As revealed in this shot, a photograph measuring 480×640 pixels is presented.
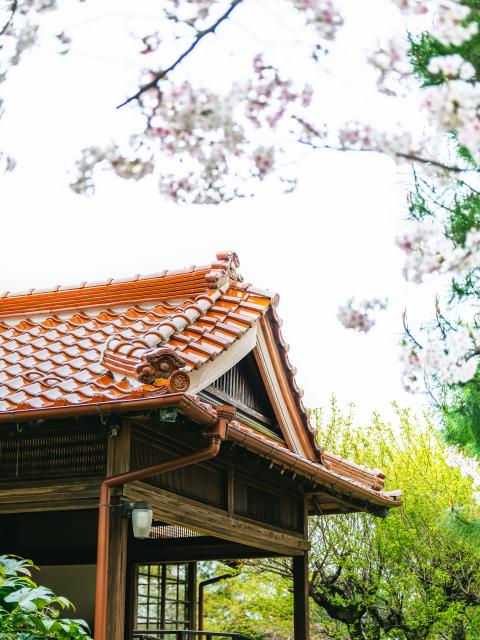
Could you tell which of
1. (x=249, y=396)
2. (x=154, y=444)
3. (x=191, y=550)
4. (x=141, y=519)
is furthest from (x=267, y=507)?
(x=141, y=519)

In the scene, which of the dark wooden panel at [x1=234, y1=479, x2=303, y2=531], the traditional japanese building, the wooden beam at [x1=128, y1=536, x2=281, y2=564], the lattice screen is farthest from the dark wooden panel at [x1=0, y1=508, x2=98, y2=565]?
the dark wooden panel at [x1=234, y1=479, x2=303, y2=531]

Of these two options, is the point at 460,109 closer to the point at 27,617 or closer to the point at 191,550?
the point at 27,617

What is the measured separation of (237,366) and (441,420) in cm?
286

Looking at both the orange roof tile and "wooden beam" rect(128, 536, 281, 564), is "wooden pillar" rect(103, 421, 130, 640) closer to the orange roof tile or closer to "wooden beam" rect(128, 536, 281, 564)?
the orange roof tile

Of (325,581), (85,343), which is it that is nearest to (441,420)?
(85,343)

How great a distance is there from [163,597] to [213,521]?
3537 millimetres

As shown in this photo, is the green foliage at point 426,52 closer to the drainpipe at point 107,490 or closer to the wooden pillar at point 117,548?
the drainpipe at point 107,490

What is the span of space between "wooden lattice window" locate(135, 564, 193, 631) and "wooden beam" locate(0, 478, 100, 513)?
3.90 meters

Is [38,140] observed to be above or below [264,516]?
above

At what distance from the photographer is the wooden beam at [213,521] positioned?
6.43 meters

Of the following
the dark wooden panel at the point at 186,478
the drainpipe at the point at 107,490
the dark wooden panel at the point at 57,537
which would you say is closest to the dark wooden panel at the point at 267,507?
the dark wooden panel at the point at 186,478

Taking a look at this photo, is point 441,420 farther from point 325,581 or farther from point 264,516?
point 325,581

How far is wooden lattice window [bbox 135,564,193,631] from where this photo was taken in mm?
10031

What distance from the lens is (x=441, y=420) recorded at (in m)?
6.47
